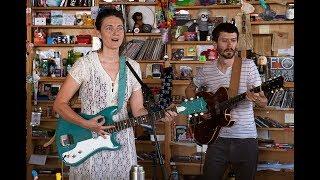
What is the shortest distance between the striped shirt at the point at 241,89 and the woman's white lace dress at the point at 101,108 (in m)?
→ 0.80

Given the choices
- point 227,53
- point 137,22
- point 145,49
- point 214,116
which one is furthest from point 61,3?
point 214,116

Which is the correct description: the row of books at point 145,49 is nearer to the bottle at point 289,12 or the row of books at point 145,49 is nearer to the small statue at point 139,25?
the small statue at point 139,25

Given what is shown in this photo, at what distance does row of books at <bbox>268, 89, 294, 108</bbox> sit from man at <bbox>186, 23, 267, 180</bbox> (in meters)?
1.79

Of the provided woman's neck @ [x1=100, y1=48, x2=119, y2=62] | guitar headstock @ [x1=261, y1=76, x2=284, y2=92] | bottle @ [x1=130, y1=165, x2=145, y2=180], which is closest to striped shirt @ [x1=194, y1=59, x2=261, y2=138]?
guitar headstock @ [x1=261, y1=76, x2=284, y2=92]

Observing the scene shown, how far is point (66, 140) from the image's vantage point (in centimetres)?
281

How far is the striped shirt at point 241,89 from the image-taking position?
10.6ft

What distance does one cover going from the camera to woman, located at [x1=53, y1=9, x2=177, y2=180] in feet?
8.68

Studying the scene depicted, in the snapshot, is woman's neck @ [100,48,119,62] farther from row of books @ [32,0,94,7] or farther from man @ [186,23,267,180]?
row of books @ [32,0,94,7]

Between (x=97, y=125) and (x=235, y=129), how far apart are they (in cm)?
98

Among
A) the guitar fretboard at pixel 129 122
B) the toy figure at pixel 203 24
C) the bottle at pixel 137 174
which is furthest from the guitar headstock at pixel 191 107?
the toy figure at pixel 203 24

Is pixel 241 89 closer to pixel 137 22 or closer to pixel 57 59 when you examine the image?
pixel 137 22
